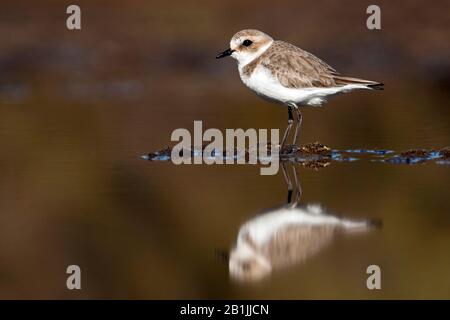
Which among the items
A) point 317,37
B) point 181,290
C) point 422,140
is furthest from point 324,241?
point 317,37

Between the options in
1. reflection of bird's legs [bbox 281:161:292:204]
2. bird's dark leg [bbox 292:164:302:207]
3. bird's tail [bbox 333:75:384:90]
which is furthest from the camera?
bird's tail [bbox 333:75:384:90]

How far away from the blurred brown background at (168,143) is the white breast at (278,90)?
0.98m

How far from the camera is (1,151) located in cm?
1317

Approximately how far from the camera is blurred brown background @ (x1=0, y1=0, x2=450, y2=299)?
8.07 meters

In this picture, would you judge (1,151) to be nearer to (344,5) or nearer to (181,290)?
(181,290)

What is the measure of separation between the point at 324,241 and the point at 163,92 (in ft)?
38.7

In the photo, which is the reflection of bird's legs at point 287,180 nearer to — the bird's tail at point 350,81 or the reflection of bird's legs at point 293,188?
the reflection of bird's legs at point 293,188

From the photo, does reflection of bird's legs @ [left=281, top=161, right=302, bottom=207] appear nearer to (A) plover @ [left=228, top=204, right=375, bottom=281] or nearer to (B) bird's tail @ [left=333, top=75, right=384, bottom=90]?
(A) plover @ [left=228, top=204, right=375, bottom=281]

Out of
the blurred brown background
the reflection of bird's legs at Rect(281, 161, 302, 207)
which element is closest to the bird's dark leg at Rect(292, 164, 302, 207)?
the reflection of bird's legs at Rect(281, 161, 302, 207)

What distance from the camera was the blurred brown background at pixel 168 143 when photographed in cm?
807

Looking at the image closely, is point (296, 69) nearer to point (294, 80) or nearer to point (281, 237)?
point (294, 80)

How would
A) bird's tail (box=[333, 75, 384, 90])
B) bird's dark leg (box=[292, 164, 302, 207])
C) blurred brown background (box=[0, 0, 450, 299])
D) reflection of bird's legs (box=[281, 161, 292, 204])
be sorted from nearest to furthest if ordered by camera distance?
1. blurred brown background (box=[0, 0, 450, 299])
2. bird's dark leg (box=[292, 164, 302, 207])
3. reflection of bird's legs (box=[281, 161, 292, 204])
4. bird's tail (box=[333, 75, 384, 90])

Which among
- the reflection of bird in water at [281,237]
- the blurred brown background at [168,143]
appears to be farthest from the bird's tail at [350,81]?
the reflection of bird in water at [281,237]

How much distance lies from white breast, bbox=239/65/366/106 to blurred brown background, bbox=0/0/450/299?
98 cm
